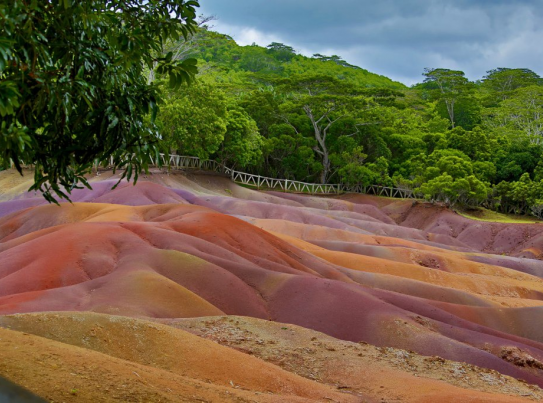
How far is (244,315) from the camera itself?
22031mm

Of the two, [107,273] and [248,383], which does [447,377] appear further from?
[107,273]

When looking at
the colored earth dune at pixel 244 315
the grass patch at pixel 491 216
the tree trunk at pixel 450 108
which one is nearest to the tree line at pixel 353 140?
the grass patch at pixel 491 216

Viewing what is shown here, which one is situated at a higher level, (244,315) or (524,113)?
(524,113)

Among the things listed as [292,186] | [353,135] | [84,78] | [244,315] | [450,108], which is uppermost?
[450,108]

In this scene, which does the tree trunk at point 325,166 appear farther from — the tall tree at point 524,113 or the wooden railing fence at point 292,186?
the tall tree at point 524,113

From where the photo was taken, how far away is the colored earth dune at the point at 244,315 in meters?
10.4

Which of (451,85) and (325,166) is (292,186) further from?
(451,85)

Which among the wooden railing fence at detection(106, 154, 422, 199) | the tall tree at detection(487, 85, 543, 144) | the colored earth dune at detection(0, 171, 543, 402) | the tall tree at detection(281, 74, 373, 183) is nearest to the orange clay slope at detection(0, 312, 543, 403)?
the colored earth dune at detection(0, 171, 543, 402)

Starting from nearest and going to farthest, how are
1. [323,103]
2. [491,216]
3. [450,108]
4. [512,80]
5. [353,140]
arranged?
[491,216] → [323,103] → [353,140] → [450,108] → [512,80]

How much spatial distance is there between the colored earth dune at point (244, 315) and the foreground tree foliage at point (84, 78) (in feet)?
10.0

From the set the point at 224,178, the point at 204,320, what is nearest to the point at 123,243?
the point at 204,320

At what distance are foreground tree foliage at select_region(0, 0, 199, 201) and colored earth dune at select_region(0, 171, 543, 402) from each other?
3.06m

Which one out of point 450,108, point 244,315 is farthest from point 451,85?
point 244,315

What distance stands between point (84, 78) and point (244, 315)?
631 inches
